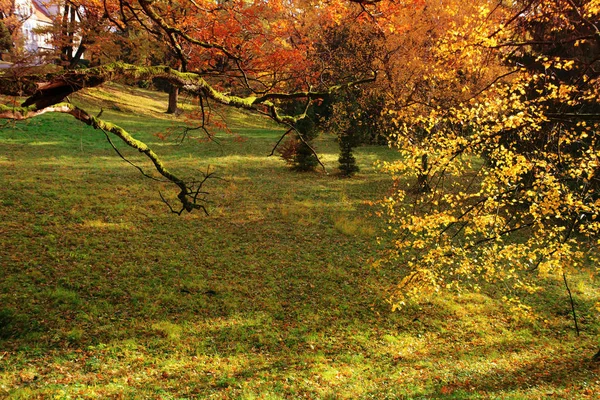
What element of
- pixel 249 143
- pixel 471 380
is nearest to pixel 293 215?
pixel 471 380

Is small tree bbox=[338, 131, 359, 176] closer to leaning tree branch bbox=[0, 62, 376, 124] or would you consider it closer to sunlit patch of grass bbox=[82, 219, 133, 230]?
sunlit patch of grass bbox=[82, 219, 133, 230]

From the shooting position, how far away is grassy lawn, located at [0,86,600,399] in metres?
7.16

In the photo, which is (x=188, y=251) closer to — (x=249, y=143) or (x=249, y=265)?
(x=249, y=265)

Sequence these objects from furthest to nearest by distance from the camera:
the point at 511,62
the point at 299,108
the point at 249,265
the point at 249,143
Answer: the point at 299,108, the point at 249,143, the point at 511,62, the point at 249,265

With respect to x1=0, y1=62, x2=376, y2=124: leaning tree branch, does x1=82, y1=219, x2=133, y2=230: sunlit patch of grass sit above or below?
below

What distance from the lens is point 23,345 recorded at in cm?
740

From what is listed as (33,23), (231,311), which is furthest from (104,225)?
(33,23)

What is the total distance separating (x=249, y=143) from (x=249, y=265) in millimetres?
15567

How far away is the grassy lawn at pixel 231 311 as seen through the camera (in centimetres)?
716

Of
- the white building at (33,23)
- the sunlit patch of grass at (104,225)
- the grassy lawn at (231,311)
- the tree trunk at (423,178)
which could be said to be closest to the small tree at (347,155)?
the grassy lawn at (231,311)

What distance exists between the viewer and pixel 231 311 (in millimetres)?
9555

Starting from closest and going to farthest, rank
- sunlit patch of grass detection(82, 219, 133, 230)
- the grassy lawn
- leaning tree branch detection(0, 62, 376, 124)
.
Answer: leaning tree branch detection(0, 62, 376, 124) → the grassy lawn → sunlit patch of grass detection(82, 219, 133, 230)

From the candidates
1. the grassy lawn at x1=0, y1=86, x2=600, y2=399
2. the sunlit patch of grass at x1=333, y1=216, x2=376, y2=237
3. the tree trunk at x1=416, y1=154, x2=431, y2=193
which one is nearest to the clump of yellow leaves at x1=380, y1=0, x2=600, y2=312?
the tree trunk at x1=416, y1=154, x2=431, y2=193

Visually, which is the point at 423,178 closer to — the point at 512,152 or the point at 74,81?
the point at 512,152
